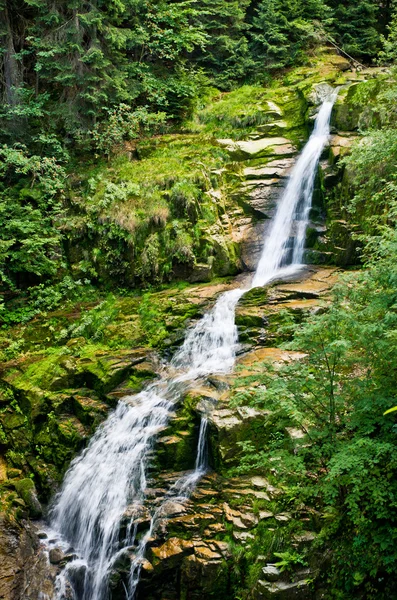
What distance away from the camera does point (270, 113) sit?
14.3 metres


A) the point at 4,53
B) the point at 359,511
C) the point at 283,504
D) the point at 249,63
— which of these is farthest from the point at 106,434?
the point at 249,63

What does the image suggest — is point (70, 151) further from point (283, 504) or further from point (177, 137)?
point (283, 504)

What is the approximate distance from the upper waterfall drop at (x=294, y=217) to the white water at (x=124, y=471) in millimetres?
1452

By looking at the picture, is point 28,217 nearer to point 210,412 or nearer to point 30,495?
point 30,495

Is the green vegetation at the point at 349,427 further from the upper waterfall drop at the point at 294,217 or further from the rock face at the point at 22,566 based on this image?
the upper waterfall drop at the point at 294,217

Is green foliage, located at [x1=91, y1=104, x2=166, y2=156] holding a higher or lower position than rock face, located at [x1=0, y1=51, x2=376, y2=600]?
higher

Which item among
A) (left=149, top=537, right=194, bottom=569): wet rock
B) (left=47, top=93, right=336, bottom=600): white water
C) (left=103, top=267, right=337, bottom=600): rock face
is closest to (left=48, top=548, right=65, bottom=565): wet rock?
(left=47, top=93, right=336, bottom=600): white water

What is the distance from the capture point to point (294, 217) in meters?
11.8

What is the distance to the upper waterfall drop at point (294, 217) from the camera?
11.3 meters

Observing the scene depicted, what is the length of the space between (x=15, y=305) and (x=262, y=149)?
26.4ft

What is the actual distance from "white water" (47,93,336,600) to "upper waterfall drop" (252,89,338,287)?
1452mm

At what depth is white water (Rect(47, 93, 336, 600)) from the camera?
6277mm

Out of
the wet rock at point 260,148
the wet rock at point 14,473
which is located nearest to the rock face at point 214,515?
the wet rock at point 14,473

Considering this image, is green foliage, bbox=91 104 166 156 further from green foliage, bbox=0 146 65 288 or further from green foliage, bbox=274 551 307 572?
green foliage, bbox=274 551 307 572
